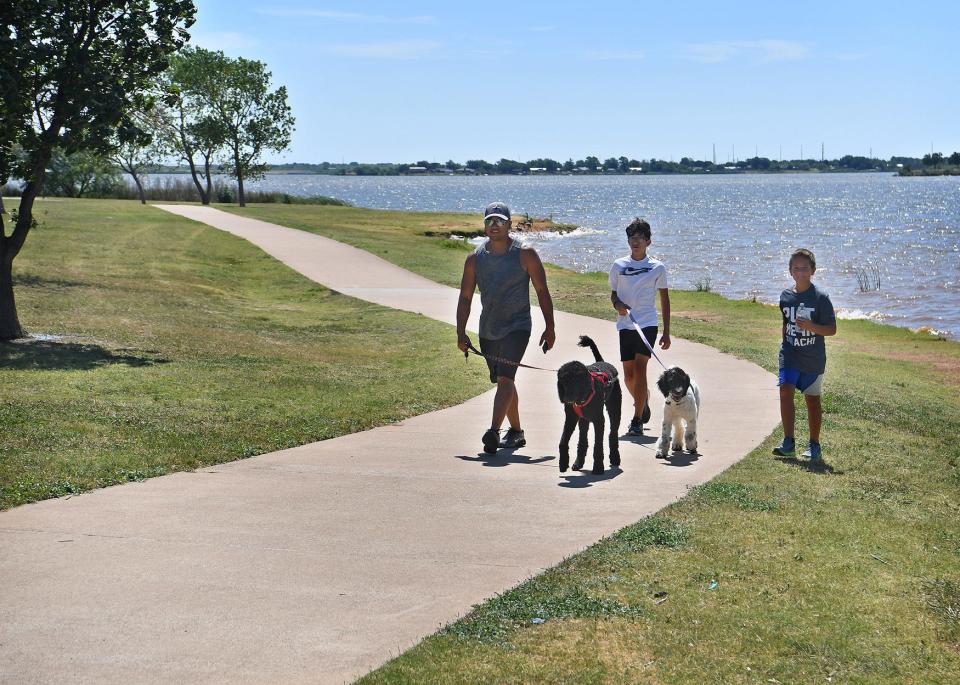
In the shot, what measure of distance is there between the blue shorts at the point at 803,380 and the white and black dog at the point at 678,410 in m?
0.68

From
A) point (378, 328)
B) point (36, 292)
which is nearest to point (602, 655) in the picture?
point (378, 328)

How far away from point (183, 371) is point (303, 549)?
6891 mm

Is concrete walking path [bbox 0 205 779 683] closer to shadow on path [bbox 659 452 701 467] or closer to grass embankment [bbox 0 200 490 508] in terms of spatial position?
shadow on path [bbox 659 452 701 467]

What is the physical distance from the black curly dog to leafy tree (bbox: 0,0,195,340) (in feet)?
26.0

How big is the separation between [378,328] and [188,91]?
49.2m

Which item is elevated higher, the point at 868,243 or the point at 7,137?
the point at 7,137

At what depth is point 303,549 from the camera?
20.9ft

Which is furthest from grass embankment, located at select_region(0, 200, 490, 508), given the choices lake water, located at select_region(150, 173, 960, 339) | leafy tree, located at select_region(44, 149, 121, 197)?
leafy tree, located at select_region(44, 149, 121, 197)

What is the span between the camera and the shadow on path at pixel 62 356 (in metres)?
12.7

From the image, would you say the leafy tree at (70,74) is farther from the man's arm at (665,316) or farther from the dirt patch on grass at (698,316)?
the dirt patch on grass at (698,316)

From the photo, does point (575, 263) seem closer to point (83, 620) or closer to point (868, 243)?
point (868, 243)

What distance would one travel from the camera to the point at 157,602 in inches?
215

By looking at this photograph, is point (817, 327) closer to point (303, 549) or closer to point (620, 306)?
point (620, 306)

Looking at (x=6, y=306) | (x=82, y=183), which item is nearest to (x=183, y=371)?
(x=6, y=306)
